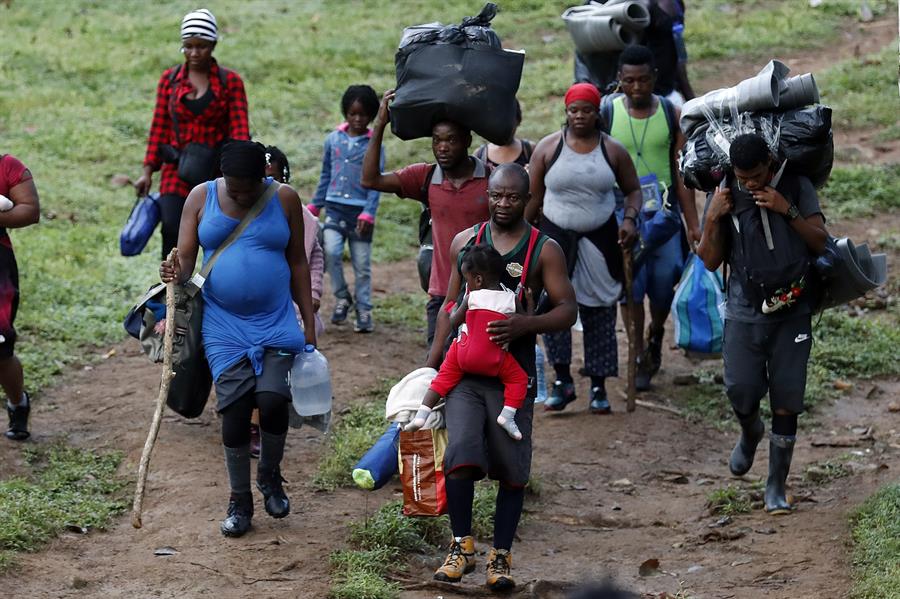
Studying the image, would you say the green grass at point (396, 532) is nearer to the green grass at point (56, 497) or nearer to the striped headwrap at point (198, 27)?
the green grass at point (56, 497)

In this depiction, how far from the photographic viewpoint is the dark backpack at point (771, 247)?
633 cm

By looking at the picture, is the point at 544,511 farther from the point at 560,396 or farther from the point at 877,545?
the point at 877,545

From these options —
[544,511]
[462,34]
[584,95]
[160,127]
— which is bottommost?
[544,511]

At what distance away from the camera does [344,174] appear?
9688 millimetres

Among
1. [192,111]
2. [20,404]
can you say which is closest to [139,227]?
[192,111]

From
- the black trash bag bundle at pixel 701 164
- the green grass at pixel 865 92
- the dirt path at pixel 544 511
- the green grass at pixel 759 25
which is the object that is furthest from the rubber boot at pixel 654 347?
the green grass at pixel 759 25

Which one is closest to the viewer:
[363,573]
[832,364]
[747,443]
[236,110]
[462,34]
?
[363,573]

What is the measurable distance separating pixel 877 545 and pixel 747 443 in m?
1.12

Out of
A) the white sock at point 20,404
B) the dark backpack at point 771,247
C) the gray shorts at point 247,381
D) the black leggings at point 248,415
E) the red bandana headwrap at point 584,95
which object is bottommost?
the white sock at point 20,404

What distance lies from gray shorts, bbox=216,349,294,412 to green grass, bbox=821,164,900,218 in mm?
7295

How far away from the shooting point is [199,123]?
8.51 metres

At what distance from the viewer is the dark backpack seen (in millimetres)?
6328

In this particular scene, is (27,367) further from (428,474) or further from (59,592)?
(428,474)

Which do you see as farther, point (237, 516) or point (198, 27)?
point (198, 27)
